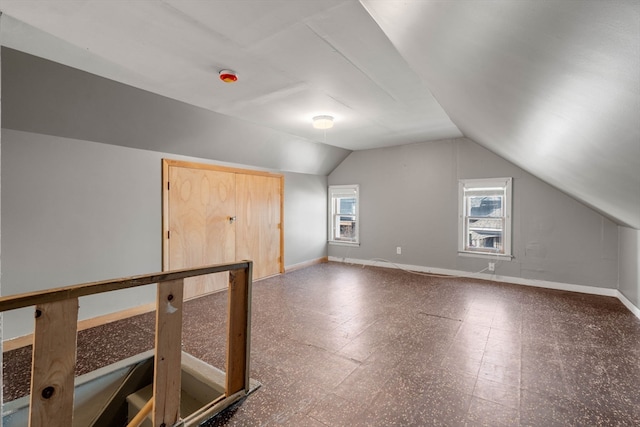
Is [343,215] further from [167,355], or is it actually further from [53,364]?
[53,364]

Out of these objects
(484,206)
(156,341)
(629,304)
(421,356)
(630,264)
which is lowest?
(421,356)

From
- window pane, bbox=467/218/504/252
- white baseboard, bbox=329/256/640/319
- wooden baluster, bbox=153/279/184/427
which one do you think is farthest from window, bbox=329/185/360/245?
wooden baluster, bbox=153/279/184/427

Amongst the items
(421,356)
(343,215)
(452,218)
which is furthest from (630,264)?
(343,215)

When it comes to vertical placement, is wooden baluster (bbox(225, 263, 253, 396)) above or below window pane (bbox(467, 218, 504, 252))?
below

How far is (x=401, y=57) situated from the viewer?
2252 mm

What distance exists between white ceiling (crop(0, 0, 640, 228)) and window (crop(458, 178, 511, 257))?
1994 millimetres

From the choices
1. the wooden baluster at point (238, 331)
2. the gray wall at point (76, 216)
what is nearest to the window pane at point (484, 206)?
the wooden baluster at point (238, 331)

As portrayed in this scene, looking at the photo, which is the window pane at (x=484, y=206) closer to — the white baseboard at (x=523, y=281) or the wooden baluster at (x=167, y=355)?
the white baseboard at (x=523, y=281)

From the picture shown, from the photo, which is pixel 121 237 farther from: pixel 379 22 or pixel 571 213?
pixel 571 213

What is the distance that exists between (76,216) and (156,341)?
2291mm

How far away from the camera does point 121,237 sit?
3.40m

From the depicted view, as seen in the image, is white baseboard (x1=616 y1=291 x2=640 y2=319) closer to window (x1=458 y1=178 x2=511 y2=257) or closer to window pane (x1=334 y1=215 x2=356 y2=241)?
window (x1=458 y1=178 x2=511 y2=257)

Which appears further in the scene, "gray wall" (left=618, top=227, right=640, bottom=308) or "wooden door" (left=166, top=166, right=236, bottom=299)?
"wooden door" (left=166, top=166, right=236, bottom=299)

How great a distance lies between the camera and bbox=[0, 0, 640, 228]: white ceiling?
96 cm
